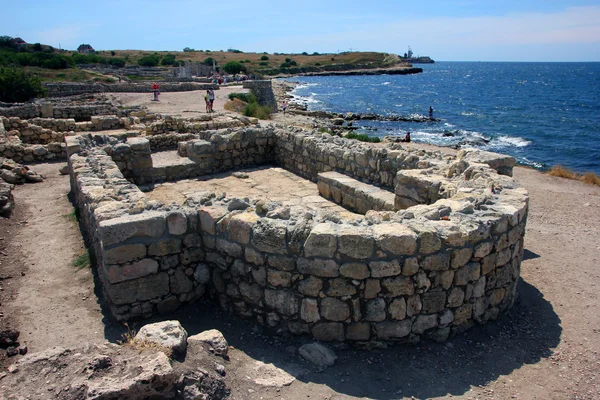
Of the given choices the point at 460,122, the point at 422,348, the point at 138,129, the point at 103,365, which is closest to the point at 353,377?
the point at 422,348

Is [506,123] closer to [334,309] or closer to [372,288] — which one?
[372,288]

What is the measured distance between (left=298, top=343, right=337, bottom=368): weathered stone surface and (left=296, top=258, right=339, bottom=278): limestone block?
0.79 metres

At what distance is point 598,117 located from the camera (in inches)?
1737

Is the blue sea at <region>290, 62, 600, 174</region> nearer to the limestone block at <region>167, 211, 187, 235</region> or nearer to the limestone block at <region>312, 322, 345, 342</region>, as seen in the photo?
the limestone block at <region>312, 322, 345, 342</region>

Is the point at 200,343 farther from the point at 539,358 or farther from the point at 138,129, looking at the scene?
the point at 138,129

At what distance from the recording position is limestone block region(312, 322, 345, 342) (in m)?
A: 4.65

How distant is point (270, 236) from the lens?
183 inches

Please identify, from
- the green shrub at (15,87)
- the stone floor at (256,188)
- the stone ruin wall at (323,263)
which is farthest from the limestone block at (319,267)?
the green shrub at (15,87)

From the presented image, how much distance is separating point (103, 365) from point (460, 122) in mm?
43275

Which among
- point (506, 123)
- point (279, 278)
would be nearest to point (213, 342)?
point (279, 278)

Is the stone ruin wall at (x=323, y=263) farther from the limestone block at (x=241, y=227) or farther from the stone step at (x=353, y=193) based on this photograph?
the stone step at (x=353, y=193)

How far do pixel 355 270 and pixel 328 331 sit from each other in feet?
2.60

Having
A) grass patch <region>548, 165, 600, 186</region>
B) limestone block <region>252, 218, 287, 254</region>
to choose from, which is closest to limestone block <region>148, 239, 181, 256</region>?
limestone block <region>252, 218, 287, 254</region>

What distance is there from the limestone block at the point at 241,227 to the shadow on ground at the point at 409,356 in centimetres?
105
